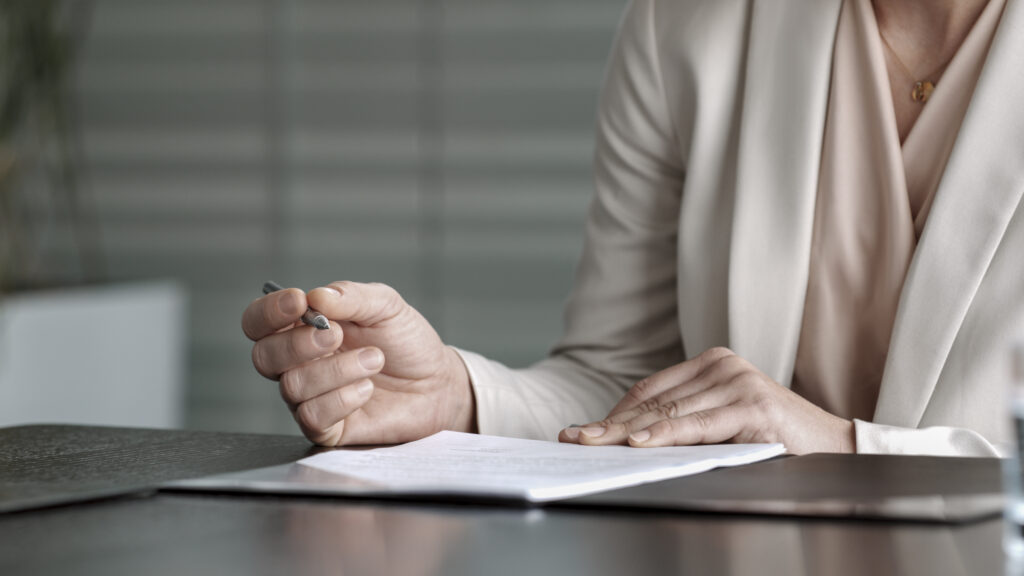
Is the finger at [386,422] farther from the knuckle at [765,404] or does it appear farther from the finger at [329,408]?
the knuckle at [765,404]

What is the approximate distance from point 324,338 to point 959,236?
2.10ft

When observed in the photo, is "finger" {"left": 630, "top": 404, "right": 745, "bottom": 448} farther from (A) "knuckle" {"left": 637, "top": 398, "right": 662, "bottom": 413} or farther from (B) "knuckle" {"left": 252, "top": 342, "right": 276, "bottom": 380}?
(B) "knuckle" {"left": 252, "top": 342, "right": 276, "bottom": 380}

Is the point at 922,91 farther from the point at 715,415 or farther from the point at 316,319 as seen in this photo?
the point at 316,319

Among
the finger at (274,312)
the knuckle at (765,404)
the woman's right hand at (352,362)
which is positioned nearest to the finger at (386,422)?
the woman's right hand at (352,362)

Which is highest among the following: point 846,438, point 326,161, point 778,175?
point 778,175

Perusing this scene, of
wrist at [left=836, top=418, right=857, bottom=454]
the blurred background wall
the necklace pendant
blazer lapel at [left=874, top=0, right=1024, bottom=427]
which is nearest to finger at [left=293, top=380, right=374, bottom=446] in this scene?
wrist at [left=836, top=418, right=857, bottom=454]

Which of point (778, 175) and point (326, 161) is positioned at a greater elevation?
point (778, 175)

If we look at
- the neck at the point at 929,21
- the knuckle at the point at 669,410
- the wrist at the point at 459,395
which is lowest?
the wrist at the point at 459,395

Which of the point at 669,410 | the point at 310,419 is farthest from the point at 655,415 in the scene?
the point at 310,419

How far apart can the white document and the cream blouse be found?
41 centimetres

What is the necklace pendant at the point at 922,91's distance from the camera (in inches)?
54.7

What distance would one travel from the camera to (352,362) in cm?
107

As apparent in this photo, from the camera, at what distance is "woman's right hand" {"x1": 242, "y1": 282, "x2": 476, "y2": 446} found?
3.48 ft

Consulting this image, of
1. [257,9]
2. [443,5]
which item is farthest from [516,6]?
[257,9]
